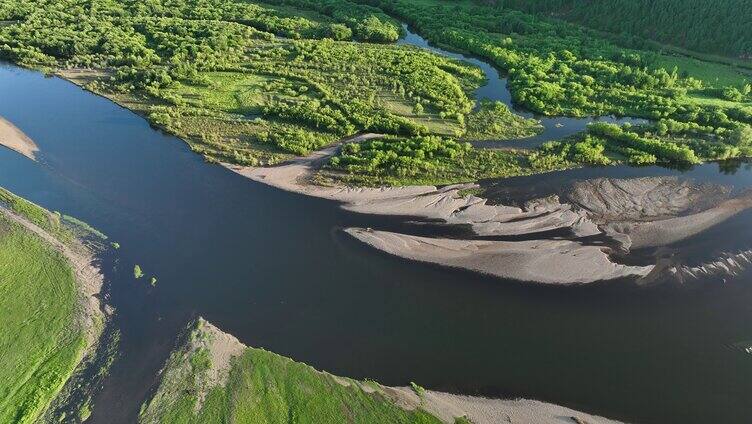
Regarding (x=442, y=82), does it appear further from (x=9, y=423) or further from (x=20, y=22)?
(x=20, y=22)

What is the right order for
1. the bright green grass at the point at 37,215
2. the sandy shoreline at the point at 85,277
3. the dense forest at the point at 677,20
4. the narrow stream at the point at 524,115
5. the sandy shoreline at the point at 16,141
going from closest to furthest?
the sandy shoreline at the point at 85,277 < the bright green grass at the point at 37,215 < the sandy shoreline at the point at 16,141 < the narrow stream at the point at 524,115 < the dense forest at the point at 677,20

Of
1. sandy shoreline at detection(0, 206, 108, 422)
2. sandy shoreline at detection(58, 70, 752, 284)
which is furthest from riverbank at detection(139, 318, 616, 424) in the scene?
sandy shoreline at detection(58, 70, 752, 284)

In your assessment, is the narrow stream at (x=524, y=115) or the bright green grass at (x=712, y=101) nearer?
the narrow stream at (x=524, y=115)

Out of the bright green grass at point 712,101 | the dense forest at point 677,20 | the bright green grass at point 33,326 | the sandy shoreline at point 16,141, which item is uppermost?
the dense forest at point 677,20

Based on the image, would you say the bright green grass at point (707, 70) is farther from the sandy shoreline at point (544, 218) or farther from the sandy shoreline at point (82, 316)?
the sandy shoreline at point (82, 316)

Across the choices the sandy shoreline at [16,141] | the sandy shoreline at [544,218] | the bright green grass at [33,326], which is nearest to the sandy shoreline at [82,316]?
the bright green grass at [33,326]

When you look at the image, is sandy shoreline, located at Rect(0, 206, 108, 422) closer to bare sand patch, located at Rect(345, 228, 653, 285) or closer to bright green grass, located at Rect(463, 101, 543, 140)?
bare sand patch, located at Rect(345, 228, 653, 285)

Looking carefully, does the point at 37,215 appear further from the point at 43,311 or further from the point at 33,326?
the point at 33,326
